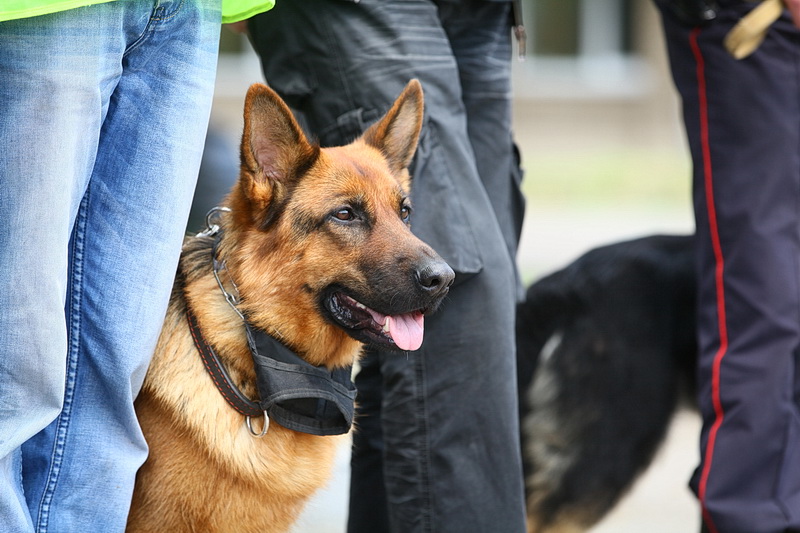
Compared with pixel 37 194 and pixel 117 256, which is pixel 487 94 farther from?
pixel 37 194

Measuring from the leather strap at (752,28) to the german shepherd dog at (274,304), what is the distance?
1103 millimetres

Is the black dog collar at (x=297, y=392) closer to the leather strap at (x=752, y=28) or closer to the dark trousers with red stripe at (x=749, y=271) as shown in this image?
the dark trousers with red stripe at (x=749, y=271)

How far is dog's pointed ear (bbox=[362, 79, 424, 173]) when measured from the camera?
8.05 feet

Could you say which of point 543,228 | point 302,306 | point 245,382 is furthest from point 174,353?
point 543,228

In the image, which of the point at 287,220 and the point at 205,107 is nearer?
the point at 205,107

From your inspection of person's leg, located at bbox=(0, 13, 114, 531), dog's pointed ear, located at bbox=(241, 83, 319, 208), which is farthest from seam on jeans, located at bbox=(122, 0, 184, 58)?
dog's pointed ear, located at bbox=(241, 83, 319, 208)

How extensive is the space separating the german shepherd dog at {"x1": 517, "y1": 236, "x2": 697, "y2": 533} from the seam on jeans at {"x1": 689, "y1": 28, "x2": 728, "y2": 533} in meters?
0.27

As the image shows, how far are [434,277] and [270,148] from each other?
21.6 inches

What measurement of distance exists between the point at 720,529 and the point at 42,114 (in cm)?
220

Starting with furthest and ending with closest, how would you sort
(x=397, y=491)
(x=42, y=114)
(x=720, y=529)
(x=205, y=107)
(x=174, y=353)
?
(x=720, y=529), (x=397, y=491), (x=174, y=353), (x=205, y=107), (x=42, y=114)

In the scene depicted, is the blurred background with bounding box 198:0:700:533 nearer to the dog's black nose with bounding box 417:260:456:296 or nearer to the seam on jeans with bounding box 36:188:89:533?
the dog's black nose with bounding box 417:260:456:296

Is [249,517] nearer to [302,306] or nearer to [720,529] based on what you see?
[302,306]

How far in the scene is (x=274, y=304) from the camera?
2.46 meters

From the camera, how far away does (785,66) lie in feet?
9.75
